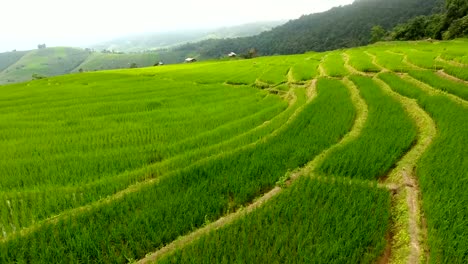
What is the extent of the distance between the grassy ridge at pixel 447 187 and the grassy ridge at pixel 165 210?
6.73ft

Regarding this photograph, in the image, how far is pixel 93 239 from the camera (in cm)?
357

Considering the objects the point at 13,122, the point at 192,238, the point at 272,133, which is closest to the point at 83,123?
the point at 13,122

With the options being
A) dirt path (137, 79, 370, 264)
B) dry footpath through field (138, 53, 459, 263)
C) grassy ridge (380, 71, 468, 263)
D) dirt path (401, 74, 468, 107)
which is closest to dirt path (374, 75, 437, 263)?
dry footpath through field (138, 53, 459, 263)

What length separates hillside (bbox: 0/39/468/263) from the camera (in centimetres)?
342

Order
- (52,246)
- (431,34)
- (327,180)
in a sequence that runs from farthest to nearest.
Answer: (431,34) < (327,180) < (52,246)

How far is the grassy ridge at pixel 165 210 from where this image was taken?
11.3ft

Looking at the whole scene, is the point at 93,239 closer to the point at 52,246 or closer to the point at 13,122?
the point at 52,246

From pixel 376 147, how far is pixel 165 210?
172 inches

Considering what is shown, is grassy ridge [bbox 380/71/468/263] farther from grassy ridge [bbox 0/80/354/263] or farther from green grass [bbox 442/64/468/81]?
green grass [bbox 442/64/468/81]

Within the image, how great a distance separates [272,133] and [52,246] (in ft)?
17.1

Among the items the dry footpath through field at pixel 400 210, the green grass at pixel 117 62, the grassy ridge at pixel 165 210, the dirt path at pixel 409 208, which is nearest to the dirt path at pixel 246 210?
the dry footpath through field at pixel 400 210

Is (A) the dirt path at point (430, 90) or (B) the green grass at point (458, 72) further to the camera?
(B) the green grass at point (458, 72)

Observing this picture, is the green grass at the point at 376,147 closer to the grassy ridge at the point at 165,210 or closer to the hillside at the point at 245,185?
the hillside at the point at 245,185

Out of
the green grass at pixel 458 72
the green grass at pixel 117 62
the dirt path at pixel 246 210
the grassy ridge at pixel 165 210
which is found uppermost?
the green grass at pixel 117 62
